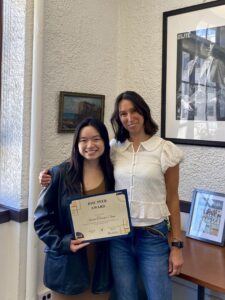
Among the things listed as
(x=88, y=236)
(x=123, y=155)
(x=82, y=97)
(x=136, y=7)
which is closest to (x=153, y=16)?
(x=136, y=7)

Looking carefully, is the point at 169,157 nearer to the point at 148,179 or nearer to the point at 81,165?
the point at 148,179

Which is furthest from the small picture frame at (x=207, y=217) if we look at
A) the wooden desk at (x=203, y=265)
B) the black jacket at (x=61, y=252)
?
the black jacket at (x=61, y=252)

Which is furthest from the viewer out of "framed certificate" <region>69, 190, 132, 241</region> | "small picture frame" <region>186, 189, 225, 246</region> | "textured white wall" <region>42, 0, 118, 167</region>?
"textured white wall" <region>42, 0, 118, 167</region>

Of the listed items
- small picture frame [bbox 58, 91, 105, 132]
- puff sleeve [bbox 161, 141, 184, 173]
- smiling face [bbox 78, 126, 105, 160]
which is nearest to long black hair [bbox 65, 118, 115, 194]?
smiling face [bbox 78, 126, 105, 160]

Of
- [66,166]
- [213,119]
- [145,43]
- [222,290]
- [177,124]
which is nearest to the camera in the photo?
[222,290]

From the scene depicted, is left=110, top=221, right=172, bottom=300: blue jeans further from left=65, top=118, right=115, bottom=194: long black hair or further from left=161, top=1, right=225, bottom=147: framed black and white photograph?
left=161, top=1, right=225, bottom=147: framed black and white photograph

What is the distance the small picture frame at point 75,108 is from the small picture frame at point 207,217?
0.76 metres

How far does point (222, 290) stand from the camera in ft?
4.08

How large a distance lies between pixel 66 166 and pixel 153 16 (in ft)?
3.86

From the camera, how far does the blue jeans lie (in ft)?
4.17

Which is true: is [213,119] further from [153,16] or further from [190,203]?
[153,16]

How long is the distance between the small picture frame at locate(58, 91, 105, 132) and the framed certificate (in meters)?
0.75

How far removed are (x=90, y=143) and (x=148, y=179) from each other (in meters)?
0.25

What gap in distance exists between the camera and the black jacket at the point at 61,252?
129 cm
